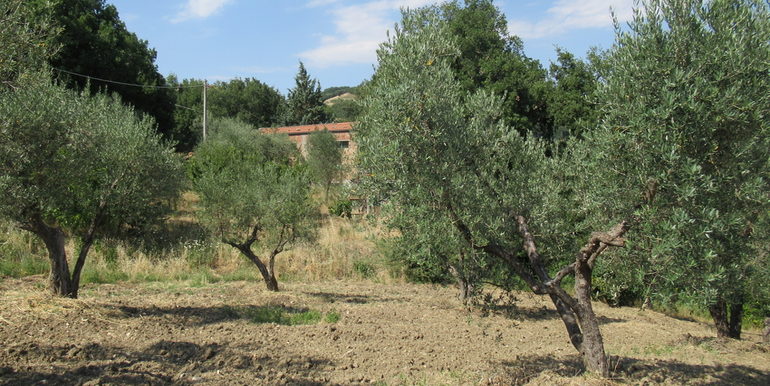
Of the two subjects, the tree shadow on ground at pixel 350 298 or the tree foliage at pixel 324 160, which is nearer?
the tree shadow on ground at pixel 350 298

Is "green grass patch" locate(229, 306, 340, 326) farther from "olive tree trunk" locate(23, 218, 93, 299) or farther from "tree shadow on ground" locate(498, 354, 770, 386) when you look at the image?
"tree shadow on ground" locate(498, 354, 770, 386)

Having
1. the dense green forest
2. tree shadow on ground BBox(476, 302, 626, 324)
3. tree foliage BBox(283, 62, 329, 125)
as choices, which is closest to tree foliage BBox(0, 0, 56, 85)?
the dense green forest

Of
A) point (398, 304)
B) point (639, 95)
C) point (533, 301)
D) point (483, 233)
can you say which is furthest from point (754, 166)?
point (533, 301)

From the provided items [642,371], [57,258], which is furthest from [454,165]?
[57,258]

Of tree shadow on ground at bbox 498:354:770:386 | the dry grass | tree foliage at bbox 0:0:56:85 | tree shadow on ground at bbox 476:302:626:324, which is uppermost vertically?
tree foliage at bbox 0:0:56:85

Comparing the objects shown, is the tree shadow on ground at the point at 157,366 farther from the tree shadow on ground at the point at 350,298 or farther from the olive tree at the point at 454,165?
the tree shadow on ground at the point at 350,298

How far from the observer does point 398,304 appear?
13.1m

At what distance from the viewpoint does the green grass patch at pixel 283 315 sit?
10.4 m

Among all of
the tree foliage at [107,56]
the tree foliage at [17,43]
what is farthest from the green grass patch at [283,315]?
the tree foliage at [107,56]

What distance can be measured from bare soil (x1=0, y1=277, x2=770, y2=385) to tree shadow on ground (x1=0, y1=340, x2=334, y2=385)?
22 millimetres

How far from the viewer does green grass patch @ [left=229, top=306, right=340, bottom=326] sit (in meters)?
10.4

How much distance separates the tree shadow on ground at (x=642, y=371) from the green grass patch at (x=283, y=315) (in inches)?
153

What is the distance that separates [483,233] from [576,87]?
26.7 metres

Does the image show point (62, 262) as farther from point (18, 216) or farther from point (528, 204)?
point (528, 204)
